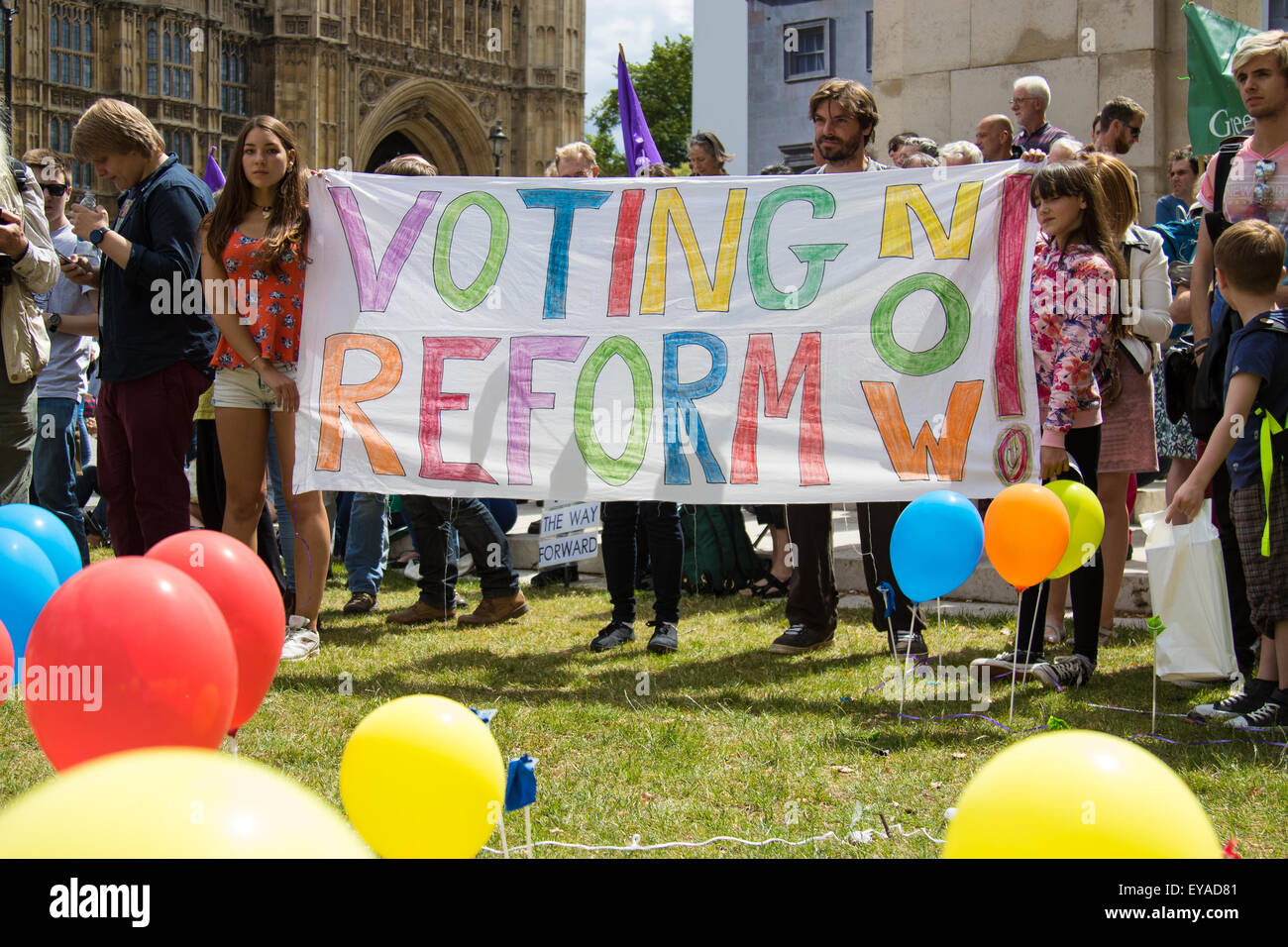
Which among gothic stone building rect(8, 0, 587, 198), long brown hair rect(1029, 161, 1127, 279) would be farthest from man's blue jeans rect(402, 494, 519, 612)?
gothic stone building rect(8, 0, 587, 198)

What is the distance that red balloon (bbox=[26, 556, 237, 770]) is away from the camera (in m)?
2.22

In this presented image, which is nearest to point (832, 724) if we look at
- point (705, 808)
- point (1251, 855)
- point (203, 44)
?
point (705, 808)

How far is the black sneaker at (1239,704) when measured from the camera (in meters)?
4.12

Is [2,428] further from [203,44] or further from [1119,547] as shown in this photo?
[203,44]

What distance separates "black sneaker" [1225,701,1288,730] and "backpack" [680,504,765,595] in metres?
3.59

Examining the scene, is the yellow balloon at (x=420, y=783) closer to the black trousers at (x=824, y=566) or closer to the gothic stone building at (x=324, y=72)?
the black trousers at (x=824, y=566)

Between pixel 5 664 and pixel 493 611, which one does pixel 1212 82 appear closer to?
pixel 493 611

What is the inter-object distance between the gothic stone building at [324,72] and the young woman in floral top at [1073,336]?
4416 centimetres

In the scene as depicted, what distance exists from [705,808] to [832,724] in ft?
3.10

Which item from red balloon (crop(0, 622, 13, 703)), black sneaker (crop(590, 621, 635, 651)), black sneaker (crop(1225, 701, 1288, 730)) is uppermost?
red balloon (crop(0, 622, 13, 703))

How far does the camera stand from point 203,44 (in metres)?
46.4

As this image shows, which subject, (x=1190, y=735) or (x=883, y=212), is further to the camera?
(x=883, y=212)

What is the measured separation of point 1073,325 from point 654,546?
2.00 m

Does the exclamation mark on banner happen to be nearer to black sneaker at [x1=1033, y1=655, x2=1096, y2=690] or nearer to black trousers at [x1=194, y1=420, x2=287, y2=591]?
black sneaker at [x1=1033, y1=655, x2=1096, y2=690]
